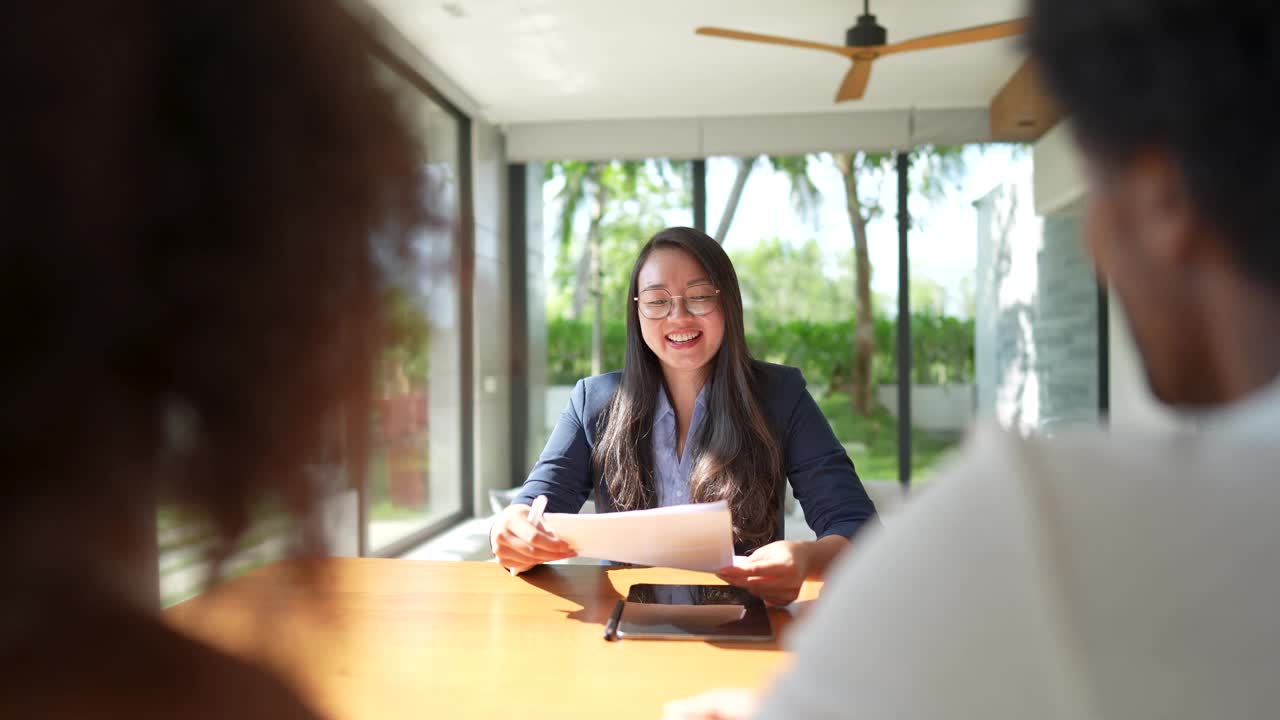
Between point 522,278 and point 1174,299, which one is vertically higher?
point 522,278

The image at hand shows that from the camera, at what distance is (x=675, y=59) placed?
4992mm

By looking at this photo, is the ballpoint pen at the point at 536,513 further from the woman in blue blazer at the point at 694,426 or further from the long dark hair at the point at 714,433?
the long dark hair at the point at 714,433

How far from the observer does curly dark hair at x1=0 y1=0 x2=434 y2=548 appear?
13.8 inches

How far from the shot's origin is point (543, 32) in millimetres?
4590

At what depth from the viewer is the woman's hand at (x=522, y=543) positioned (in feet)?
5.42

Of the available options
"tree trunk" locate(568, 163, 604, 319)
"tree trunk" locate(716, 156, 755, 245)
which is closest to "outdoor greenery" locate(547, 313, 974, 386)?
"tree trunk" locate(568, 163, 604, 319)

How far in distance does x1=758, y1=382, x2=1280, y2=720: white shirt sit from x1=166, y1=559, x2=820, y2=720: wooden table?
1.68 feet

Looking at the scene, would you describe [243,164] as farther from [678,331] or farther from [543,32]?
[543,32]

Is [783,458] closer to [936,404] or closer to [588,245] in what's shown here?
[936,404]

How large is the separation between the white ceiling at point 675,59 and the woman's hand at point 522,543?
105 inches

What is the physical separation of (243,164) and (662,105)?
571 centimetres

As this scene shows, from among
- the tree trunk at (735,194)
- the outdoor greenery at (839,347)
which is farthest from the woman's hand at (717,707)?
the tree trunk at (735,194)

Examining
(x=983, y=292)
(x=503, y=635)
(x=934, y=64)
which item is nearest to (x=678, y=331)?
(x=503, y=635)

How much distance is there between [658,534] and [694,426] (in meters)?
0.66
